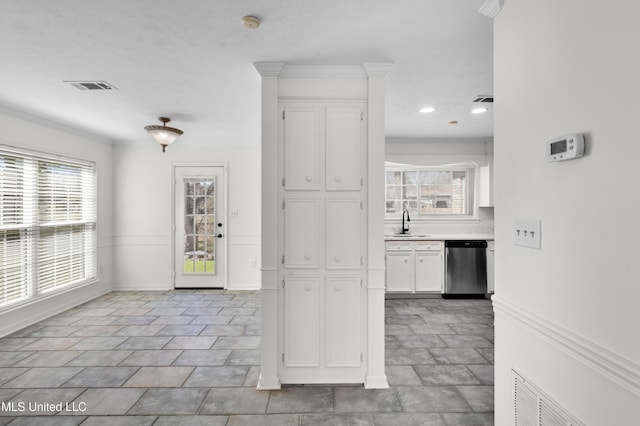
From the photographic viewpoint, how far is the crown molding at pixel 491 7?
1656 mm

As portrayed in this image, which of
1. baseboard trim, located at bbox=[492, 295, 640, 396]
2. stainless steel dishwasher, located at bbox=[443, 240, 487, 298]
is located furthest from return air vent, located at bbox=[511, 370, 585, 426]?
stainless steel dishwasher, located at bbox=[443, 240, 487, 298]

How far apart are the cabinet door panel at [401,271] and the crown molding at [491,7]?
3.73 m

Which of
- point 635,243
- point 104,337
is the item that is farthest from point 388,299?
point 635,243

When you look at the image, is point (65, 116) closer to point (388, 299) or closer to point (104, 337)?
point (104, 337)

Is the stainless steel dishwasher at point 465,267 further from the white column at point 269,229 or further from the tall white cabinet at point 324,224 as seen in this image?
the white column at point 269,229

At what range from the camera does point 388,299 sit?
5121 mm

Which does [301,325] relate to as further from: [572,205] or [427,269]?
[427,269]

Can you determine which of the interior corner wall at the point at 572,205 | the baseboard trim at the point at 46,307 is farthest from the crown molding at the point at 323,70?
the baseboard trim at the point at 46,307

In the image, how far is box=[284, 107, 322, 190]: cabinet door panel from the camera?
2570 millimetres

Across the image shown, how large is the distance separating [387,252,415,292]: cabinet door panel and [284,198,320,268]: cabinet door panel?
2.73 metres

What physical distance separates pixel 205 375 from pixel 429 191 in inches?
179

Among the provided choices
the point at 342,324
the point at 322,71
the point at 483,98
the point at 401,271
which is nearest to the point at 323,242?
the point at 342,324

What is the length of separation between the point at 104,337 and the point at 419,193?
498 cm

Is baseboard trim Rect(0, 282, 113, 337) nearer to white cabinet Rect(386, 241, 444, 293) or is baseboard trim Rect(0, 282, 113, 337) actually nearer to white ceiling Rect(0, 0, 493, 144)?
white ceiling Rect(0, 0, 493, 144)
